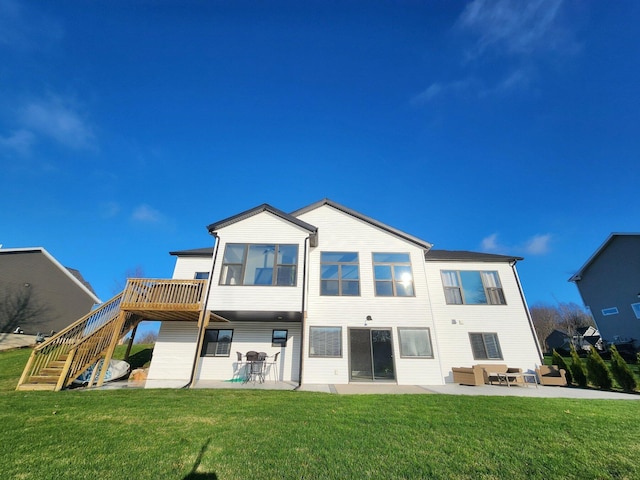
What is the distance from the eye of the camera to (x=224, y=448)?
12.2ft

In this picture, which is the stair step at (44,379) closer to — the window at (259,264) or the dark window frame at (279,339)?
the window at (259,264)

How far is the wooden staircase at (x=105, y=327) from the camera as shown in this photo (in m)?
8.05

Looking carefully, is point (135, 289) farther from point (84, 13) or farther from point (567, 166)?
point (567, 166)

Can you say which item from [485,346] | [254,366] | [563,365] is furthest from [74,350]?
[563,365]

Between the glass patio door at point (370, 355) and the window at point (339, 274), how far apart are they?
1.85 meters

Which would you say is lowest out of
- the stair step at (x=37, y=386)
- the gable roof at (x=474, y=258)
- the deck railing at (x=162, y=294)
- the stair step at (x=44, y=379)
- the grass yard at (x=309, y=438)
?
the grass yard at (x=309, y=438)

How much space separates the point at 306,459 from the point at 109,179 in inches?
1160

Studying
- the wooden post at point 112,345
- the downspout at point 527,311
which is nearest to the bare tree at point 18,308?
the wooden post at point 112,345

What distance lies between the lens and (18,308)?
16.3 meters

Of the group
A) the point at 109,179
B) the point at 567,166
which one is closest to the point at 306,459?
the point at 109,179

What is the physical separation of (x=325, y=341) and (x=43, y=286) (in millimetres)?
20866

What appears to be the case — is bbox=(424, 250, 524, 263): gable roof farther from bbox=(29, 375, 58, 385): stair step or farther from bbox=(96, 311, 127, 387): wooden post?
bbox=(29, 375, 58, 385): stair step

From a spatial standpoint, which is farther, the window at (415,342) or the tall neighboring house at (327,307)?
the window at (415,342)

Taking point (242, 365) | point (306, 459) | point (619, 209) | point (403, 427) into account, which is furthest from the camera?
point (619, 209)
